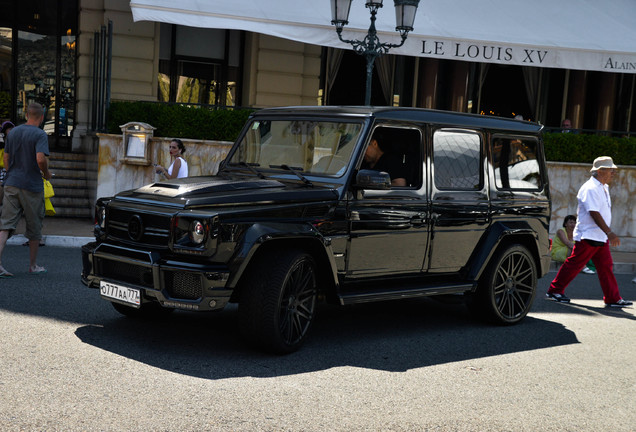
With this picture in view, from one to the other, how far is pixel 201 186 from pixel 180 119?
889 centimetres

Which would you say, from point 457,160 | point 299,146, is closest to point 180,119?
point 299,146

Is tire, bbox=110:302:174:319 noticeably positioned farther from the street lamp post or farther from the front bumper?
the street lamp post

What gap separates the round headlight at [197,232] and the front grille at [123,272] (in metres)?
0.38

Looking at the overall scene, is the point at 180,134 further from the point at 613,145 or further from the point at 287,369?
the point at 287,369

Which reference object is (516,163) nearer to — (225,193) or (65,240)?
(225,193)

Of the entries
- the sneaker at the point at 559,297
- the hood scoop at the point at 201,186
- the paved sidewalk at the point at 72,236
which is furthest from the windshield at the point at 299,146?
the paved sidewalk at the point at 72,236

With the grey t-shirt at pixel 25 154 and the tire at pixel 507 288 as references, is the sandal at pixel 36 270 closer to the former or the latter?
the grey t-shirt at pixel 25 154

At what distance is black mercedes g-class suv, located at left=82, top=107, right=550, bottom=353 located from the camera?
18.4 feet

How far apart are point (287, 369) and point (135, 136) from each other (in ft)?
30.6

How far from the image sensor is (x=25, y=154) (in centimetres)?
873

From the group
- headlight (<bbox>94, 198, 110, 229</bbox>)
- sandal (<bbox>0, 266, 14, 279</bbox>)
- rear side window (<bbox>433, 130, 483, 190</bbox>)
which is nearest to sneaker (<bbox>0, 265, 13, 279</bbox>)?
sandal (<bbox>0, 266, 14, 279</bbox>)

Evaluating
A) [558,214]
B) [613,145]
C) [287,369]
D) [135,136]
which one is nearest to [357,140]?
[287,369]

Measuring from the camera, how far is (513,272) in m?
7.74

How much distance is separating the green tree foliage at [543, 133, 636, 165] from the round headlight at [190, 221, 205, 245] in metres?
11.3
